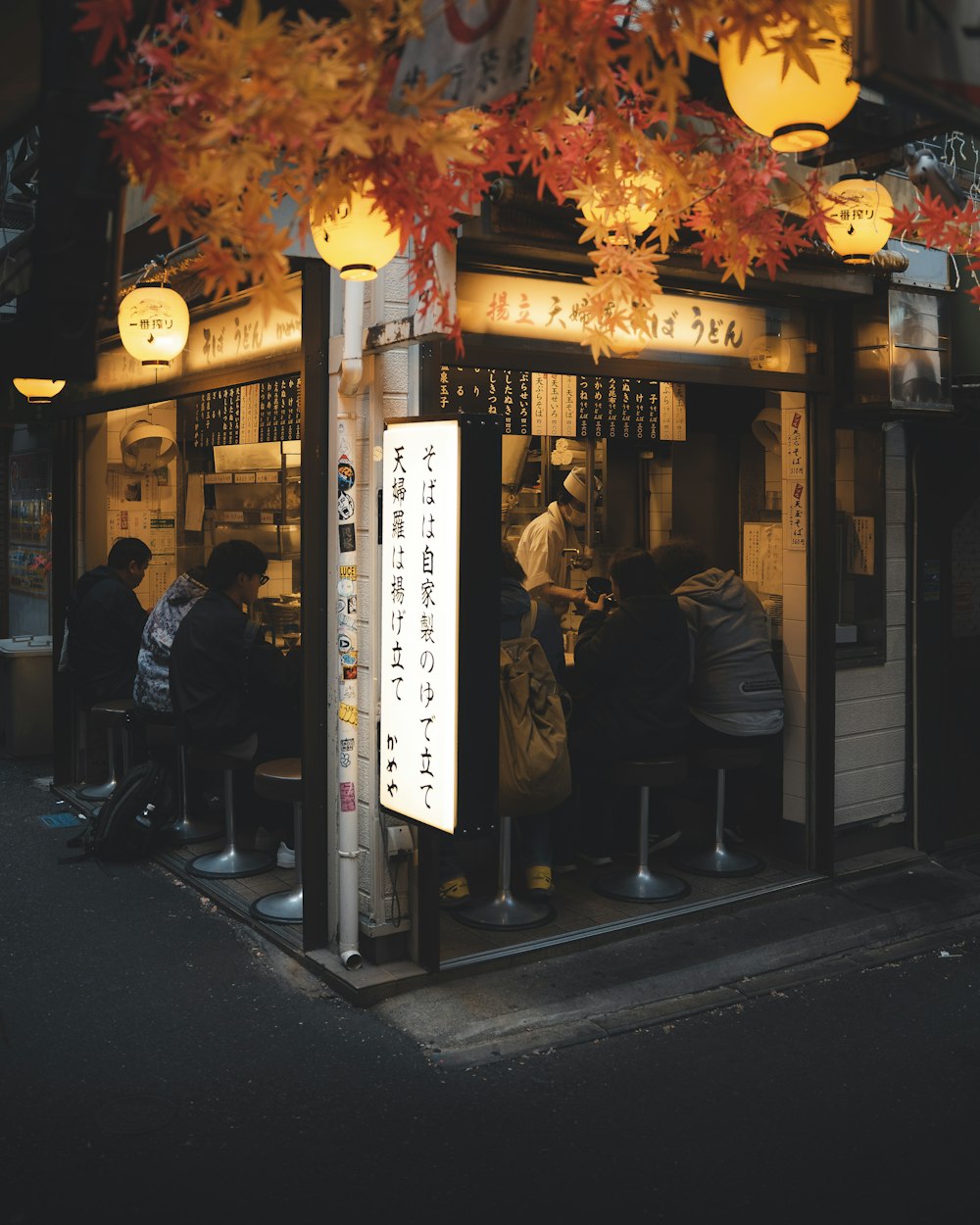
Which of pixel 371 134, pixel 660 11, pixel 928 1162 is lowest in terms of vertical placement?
pixel 928 1162

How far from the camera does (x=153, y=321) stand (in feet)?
26.2

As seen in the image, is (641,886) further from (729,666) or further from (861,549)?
(861,549)

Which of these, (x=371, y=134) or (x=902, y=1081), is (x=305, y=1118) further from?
(x=371, y=134)

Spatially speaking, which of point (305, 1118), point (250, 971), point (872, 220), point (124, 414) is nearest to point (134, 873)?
point (250, 971)

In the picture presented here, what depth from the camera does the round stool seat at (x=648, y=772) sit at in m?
8.13

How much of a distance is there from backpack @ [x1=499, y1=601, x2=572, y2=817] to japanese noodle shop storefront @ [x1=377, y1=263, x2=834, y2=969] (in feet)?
1.71

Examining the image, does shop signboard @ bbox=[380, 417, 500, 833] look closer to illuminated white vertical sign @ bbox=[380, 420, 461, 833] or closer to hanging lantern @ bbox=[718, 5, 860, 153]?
illuminated white vertical sign @ bbox=[380, 420, 461, 833]

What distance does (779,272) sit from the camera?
7.79 m

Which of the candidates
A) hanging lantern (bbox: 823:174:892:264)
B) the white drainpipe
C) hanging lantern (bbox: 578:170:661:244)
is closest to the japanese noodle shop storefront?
the white drainpipe

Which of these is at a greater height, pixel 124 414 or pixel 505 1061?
pixel 124 414

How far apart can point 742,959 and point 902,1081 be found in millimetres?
1548

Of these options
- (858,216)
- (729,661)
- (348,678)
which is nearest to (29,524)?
(348,678)

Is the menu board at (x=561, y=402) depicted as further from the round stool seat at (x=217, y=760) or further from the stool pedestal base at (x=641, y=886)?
the stool pedestal base at (x=641, y=886)

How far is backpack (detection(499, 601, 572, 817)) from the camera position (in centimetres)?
717
